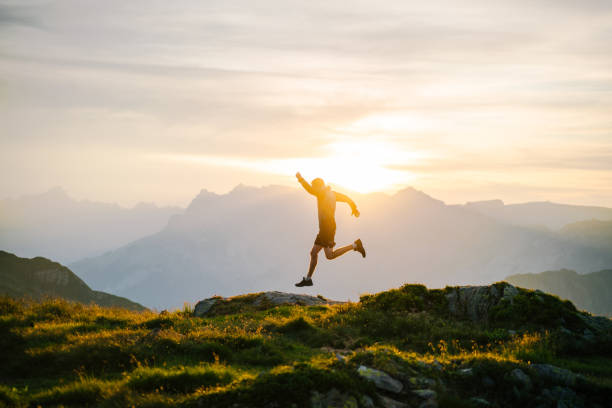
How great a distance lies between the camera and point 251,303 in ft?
62.6

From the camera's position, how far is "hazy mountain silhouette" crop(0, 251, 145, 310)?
123562 millimetres

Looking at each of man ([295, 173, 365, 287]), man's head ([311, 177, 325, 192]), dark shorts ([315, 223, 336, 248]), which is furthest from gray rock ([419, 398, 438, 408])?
man's head ([311, 177, 325, 192])

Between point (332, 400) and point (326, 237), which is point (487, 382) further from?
point (326, 237)

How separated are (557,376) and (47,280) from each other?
155 meters

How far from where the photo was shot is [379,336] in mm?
12938

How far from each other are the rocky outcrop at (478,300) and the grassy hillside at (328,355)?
44mm

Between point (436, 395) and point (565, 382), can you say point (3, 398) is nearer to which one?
point (436, 395)

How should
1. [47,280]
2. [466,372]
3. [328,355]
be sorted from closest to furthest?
[466,372] → [328,355] → [47,280]

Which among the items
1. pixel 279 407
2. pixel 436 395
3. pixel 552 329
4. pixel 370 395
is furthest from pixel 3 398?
pixel 552 329

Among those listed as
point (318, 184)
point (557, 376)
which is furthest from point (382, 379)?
point (318, 184)

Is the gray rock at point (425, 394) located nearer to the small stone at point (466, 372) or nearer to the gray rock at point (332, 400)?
the small stone at point (466, 372)

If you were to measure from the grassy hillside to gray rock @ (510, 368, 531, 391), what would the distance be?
0.08 ft

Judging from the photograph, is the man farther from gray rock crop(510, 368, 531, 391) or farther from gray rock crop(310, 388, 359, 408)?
gray rock crop(310, 388, 359, 408)

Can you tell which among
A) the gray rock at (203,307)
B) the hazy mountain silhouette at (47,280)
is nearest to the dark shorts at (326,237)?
the gray rock at (203,307)
